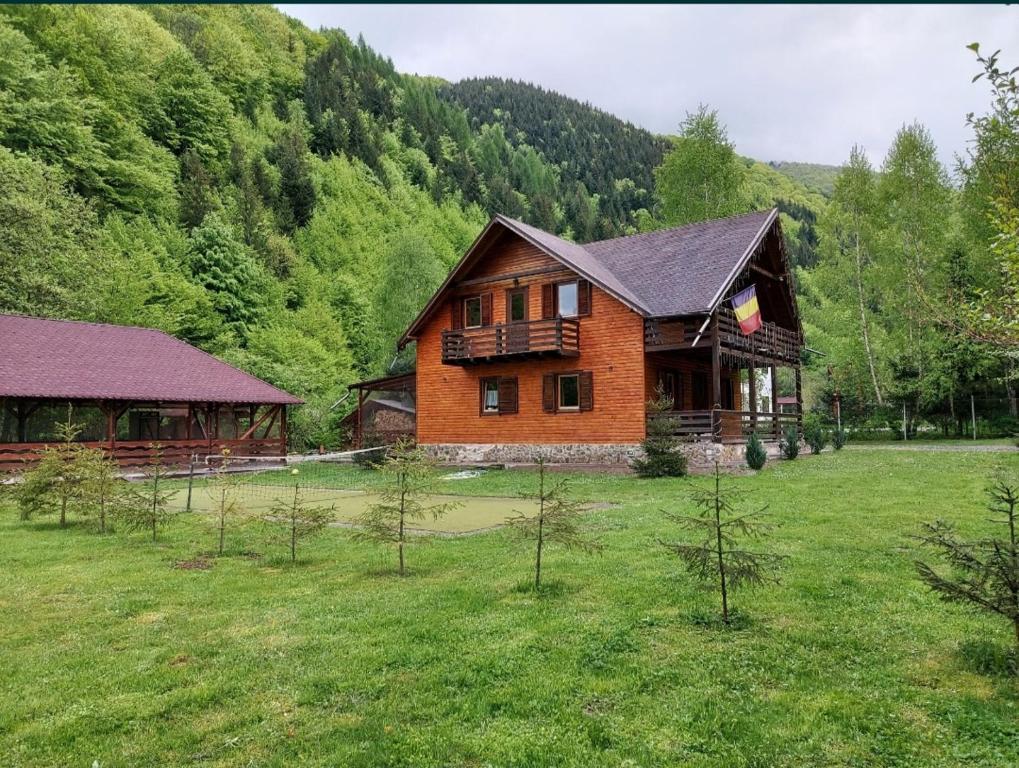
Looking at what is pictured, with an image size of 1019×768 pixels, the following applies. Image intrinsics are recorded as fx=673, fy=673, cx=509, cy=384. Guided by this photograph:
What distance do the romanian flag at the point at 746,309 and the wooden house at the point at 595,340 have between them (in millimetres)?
325

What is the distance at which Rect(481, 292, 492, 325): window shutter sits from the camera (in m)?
25.3

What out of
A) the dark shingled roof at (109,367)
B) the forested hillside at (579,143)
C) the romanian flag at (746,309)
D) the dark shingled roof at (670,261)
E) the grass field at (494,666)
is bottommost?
the grass field at (494,666)

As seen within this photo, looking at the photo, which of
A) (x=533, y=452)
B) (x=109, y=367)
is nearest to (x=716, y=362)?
(x=533, y=452)

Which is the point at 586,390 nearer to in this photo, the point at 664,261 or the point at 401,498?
the point at 664,261

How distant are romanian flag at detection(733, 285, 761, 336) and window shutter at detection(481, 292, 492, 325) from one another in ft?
28.8

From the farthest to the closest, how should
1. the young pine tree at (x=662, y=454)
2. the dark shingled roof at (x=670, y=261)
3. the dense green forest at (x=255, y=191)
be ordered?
the dense green forest at (x=255, y=191)
the dark shingled roof at (x=670, y=261)
the young pine tree at (x=662, y=454)

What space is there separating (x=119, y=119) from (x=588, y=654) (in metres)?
57.5

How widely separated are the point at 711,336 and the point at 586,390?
442 centimetres

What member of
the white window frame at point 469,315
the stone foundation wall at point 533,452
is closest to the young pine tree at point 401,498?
the stone foundation wall at point 533,452

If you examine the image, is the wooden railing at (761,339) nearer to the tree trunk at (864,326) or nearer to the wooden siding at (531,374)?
the wooden siding at (531,374)

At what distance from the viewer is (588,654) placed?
5145 millimetres

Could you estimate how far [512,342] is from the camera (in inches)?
906

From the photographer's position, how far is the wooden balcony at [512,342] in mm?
22078

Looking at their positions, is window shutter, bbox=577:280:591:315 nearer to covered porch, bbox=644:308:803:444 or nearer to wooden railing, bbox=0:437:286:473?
covered porch, bbox=644:308:803:444
